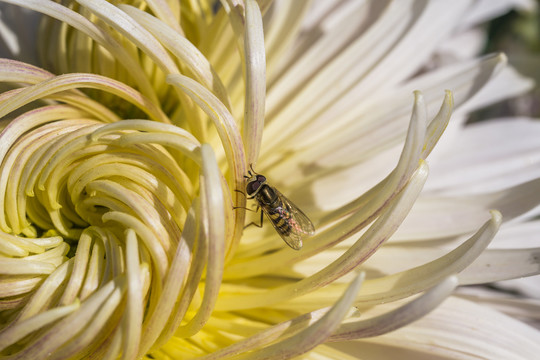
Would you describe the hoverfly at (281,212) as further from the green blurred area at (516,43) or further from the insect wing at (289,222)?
the green blurred area at (516,43)

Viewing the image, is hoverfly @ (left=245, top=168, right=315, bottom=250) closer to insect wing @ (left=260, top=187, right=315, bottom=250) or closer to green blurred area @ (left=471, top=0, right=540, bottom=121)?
insect wing @ (left=260, top=187, right=315, bottom=250)

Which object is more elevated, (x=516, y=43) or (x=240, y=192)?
(x=516, y=43)

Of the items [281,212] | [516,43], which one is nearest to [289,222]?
[281,212]

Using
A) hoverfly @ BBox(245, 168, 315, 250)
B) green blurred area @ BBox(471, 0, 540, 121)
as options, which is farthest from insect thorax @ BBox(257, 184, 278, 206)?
green blurred area @ BBox(471, 0, 540, 121)

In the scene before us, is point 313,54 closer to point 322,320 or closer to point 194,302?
point 194,302

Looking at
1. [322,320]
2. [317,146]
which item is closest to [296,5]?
[317,146]

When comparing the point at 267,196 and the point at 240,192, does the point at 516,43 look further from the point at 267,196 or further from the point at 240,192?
the point at 240,192
